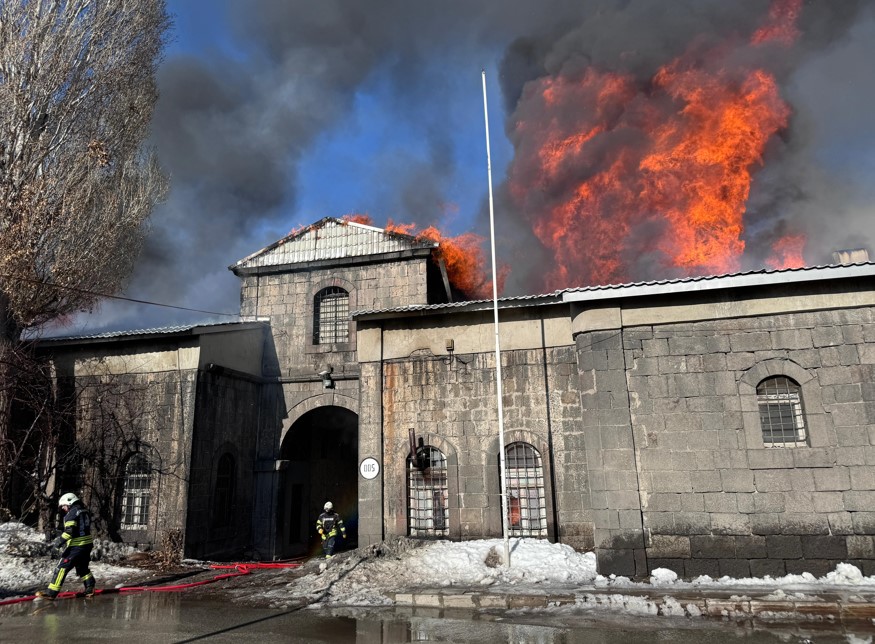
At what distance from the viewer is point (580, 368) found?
462 inches

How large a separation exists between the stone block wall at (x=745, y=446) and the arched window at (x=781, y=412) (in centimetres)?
17

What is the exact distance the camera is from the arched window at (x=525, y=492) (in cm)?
1286

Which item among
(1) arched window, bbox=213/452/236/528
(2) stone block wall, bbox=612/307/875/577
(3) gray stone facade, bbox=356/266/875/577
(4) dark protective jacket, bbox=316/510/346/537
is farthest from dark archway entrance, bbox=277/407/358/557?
(2) stone block wall, bbox=612/307/875/577

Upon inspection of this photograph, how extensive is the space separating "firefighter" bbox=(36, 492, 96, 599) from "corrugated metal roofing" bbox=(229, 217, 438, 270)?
11.1 metres

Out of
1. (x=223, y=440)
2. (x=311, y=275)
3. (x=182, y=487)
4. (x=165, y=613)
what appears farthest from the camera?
(x=311, y=275)

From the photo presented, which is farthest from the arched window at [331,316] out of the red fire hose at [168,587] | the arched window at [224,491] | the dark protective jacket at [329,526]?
the red fire hose at [168,587]

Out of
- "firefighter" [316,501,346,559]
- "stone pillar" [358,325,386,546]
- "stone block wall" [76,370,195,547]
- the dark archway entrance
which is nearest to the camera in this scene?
"firefighter" [316,501,346,559]

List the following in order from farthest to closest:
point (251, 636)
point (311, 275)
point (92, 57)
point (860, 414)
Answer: point (311, 275), point (92, 57), point (860, 414), point (251, 636)

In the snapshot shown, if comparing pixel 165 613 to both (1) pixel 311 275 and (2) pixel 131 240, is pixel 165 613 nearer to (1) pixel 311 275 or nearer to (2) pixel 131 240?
(1) pixel 311 275

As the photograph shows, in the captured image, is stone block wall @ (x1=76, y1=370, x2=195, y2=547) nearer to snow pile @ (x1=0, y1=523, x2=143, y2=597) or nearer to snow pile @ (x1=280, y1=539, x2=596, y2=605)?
snow pile @ (x1=0, y1=523, x2=143, y2=597)

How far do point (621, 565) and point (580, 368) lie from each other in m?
3.89

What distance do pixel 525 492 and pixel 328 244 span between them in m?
11.7

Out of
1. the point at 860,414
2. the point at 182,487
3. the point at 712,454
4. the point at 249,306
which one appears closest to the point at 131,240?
the point at 249,306

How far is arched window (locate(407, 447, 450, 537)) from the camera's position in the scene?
43.8 feet
